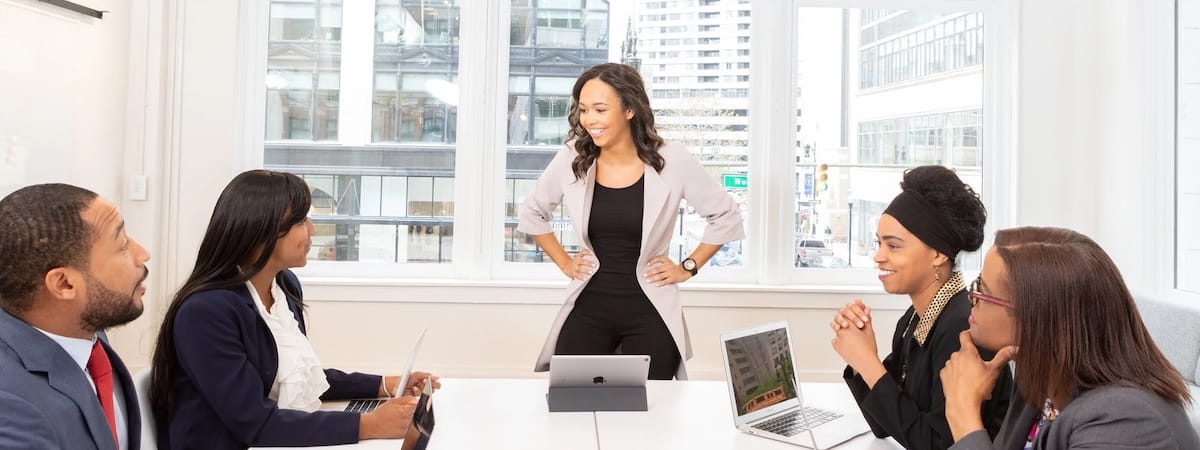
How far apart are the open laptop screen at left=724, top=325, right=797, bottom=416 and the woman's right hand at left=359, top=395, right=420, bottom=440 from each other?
69 centimetres

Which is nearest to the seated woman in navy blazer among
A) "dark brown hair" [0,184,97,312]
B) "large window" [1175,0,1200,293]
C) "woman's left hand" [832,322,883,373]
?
"dark brown hair" [0,184,97,312]

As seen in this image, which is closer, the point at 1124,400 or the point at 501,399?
the point at 1124,400

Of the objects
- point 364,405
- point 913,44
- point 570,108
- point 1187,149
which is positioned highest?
point 913,44

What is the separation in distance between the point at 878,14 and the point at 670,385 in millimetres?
2658

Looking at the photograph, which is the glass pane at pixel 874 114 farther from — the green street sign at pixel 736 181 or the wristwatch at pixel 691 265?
the wristwatch at pixel 691 265

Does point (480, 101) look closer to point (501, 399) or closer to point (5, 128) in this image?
point (5, 128)

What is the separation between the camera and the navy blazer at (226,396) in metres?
1.70

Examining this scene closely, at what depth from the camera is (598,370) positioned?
2.09 metres

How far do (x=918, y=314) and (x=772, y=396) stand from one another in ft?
1.29

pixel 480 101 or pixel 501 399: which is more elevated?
pixel 480 101

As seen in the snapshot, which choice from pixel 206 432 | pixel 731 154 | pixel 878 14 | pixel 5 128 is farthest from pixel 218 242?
pixel 878 14

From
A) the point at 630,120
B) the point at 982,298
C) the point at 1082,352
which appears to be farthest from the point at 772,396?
the point at 630,120

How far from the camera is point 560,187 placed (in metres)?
3.03

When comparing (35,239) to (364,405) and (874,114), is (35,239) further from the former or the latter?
(874,114)
